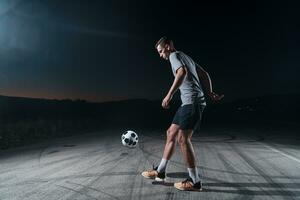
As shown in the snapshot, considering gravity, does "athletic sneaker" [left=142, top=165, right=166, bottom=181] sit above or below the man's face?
below

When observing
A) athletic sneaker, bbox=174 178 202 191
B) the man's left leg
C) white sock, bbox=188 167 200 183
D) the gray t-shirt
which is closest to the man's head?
the gray t-shirt

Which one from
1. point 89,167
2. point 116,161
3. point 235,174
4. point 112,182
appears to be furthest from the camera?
point 116,161

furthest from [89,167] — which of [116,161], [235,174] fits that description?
Result: [235,174]

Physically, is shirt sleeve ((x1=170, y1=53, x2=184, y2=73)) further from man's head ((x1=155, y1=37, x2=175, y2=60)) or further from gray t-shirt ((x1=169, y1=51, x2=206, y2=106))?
man's head ((x1=155, y1=37, x2=175, y2=60))

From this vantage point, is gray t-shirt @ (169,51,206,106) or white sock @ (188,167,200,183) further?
gray t-shirt @ (169,51,206,106)

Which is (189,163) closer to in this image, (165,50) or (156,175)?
(156,175)

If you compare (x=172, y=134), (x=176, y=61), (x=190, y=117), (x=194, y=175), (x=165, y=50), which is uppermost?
(x=165, y=50)

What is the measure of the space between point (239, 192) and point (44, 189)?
2.89 meters

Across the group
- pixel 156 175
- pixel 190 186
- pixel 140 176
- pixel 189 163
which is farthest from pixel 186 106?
pixel 140 176

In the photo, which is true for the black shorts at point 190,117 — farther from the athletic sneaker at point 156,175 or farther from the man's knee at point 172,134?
the athletic sneaker at point 156,175

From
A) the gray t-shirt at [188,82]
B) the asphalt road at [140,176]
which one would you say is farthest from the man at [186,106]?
the asphalt road at [140,176]

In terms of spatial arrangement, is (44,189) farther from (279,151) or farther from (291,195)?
(279,151)

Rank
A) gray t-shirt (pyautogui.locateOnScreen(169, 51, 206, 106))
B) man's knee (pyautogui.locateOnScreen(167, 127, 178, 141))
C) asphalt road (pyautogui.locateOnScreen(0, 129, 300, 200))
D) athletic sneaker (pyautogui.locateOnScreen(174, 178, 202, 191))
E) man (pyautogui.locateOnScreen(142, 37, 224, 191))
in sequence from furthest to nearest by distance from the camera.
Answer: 1. man's knee (pyautogui.locateOnScreen(167, 127, 178, 141))
2. gray t-shirt (pyautogui.locateOnScreen(169, 51, 206, 106))
3. man (pyautogui.locateOnScreen(142, 37, 224, 191))
4. athletic sneaker (pyautogui.locateOnScreen(174, 178, 202, 191))
5. asphalt road (pyautogui.locateOnScreen(0, 129, 300, 200))

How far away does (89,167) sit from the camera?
6.99 meters
